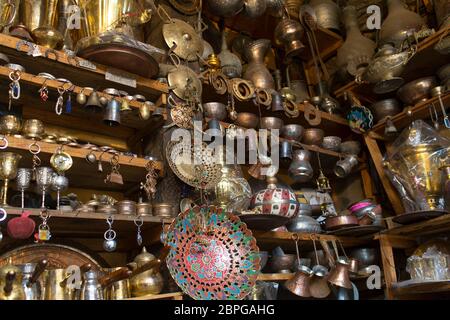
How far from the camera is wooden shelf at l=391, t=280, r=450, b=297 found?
1733 millimetres

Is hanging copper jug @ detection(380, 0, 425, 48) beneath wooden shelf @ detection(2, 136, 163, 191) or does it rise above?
above

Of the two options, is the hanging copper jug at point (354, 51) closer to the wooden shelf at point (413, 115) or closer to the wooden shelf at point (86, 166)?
the wooden shelf at point (413, 115)

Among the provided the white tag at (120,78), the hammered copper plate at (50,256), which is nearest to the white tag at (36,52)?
the white tag at (120,78)

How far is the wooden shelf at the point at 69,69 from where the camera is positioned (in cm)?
146

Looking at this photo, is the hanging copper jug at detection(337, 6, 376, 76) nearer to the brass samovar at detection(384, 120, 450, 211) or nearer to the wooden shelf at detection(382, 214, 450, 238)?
the brass samovar at detection(384, 120, 450, 211)

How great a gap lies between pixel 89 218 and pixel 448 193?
59.3 inches

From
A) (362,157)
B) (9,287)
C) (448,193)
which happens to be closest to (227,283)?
(9,287)

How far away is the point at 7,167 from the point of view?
1371mm

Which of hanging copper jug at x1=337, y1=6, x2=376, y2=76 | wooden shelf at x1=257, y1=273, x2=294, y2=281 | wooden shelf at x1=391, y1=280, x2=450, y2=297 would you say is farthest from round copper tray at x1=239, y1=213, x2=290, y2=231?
hanging copper jug at x1=337, y1=6, x2=376, y2=76

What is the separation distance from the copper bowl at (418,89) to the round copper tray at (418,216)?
611 millimetres

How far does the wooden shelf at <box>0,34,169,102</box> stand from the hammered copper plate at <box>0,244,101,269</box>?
62cm

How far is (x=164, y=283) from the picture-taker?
1607 millimetres
